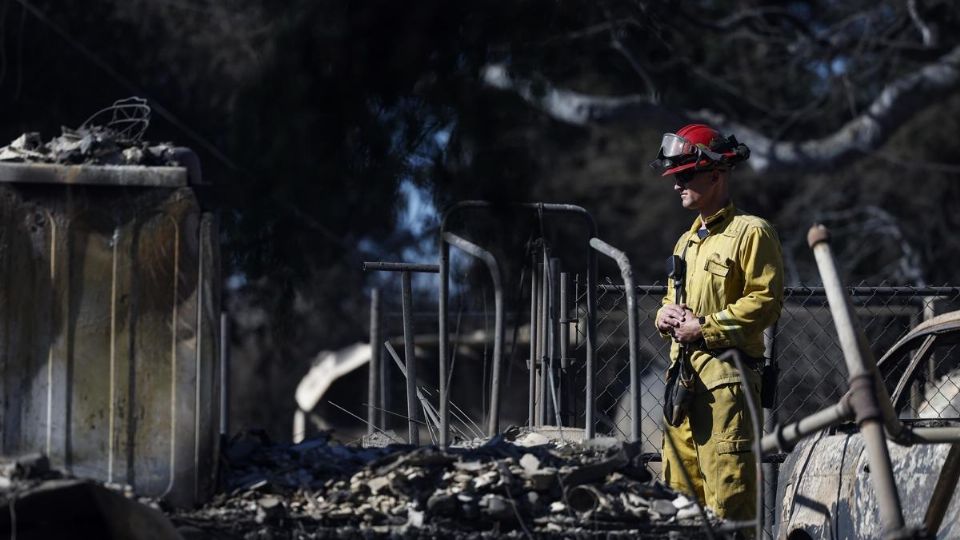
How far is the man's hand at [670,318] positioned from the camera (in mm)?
5617

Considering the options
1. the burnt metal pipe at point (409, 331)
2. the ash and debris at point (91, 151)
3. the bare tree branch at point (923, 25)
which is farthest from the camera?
the bare tree branch at point (923, 25)

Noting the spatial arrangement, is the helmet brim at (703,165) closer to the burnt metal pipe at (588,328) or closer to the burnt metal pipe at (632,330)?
the burnt metal pipe at (588,328)

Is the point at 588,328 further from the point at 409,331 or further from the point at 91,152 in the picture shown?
the point at 91,152

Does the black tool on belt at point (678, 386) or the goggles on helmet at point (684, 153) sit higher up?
the goggles on helmet at point (684, 153)

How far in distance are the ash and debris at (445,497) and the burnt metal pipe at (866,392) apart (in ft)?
2.54

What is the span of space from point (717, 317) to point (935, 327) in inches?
38.2

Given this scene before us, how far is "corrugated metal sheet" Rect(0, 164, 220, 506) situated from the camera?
429cm

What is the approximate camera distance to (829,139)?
15.6 m

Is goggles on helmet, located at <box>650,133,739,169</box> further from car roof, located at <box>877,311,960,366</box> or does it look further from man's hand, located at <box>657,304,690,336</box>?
car roof, located at <box>877,311,960,366</box>

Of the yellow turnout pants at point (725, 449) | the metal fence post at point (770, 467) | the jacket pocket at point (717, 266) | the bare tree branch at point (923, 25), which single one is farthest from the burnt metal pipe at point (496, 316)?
the bare tree branch at point (923, 25)

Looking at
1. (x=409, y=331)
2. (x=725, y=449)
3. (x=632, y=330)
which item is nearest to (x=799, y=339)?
(x=409, y=331)

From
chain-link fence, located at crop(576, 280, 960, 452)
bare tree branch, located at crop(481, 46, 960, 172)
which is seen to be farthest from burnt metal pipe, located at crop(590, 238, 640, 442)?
bare tree branch, located at crop(481, 46, 960, 172)

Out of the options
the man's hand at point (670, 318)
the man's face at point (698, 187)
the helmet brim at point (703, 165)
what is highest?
the helmet brim at point (703, 165)

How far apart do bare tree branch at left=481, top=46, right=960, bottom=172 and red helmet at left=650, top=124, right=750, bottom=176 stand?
859 cm
